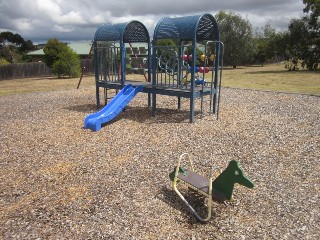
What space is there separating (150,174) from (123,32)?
5622 millimetres

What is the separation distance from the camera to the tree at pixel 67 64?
87.9 feet

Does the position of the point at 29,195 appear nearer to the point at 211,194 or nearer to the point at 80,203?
the point at 80,203

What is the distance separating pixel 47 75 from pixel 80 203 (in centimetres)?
3202

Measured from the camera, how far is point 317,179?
4785 mm

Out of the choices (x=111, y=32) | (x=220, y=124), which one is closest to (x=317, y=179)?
(x=220, y=124)

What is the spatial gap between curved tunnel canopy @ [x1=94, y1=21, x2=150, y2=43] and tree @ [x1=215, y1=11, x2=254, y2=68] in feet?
99.3

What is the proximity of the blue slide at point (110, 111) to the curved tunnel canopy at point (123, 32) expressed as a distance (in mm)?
1606

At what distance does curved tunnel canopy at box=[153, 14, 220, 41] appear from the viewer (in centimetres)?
779

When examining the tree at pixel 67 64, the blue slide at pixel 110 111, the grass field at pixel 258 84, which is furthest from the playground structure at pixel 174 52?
the tree at pixel 67 64

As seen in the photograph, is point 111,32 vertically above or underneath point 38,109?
above

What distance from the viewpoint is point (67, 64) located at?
27.0 meters

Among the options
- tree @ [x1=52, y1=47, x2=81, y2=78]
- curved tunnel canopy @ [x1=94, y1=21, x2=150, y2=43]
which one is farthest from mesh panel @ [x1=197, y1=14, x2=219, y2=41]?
tree @ [x1=52, y1=47, x2=81, y2=78]

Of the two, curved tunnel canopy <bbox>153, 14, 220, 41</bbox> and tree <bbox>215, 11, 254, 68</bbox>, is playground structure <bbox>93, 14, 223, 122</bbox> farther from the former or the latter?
tree <bbox>215, 11, 254, 68</bbox>

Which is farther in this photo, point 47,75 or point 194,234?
point 47,75
